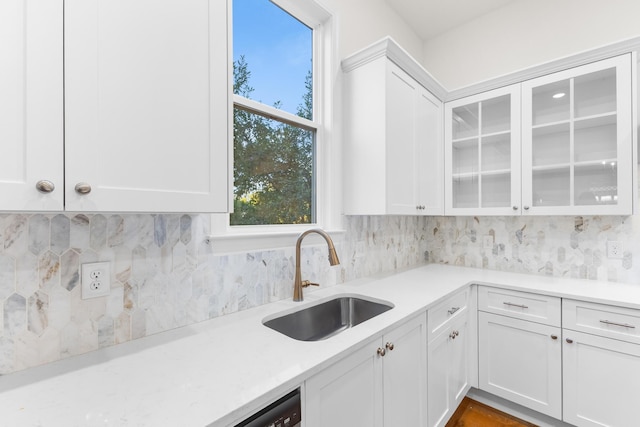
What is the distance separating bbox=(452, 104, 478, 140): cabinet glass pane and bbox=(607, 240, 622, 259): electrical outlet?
1144 millimetres

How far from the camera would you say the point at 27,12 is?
0.66m

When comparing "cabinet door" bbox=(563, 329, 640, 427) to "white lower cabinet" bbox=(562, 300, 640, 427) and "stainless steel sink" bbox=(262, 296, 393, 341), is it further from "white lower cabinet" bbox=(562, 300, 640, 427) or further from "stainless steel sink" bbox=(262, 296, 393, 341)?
"stainless steel sink" bbox=(262, 296, 393, 341)

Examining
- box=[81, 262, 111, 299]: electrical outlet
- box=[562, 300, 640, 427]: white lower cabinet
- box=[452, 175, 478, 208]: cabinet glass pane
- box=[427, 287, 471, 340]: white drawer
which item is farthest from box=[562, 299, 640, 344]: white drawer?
box=[81, 262, 111, 299]: electrical outlet

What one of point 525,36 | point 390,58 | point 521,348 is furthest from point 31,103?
point 525,36

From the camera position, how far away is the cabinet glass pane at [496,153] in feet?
7.46

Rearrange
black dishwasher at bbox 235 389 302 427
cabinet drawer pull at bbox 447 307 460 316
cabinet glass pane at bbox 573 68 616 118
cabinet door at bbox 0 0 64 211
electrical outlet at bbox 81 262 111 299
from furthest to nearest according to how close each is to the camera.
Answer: cabinet glass pane at bbox 573 68 616 118 → cabinet drawer pull at bbox 447 307 460 316 → electrical outlet at bbox 81 262 111 299 → black dishwasher at bbox 235 389 302 427 → cabinet door at bbox 0 0 64 211

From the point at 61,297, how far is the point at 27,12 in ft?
2.55

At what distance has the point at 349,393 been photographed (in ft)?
3.49

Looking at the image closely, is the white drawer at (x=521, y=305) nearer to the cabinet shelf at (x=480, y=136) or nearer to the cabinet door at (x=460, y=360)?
the cabinet door at (x=460, y=360)

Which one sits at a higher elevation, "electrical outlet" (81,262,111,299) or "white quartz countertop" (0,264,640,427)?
"electrical outlet" (81,262,111,299)

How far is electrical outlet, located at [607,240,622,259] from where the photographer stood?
6.61 ft

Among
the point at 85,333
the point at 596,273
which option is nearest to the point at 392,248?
the point at 596,273

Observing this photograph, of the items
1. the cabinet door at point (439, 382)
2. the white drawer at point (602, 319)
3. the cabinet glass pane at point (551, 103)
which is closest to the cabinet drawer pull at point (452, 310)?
the cabinet door at point (439, 382)

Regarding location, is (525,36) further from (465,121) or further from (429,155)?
(429,155)
